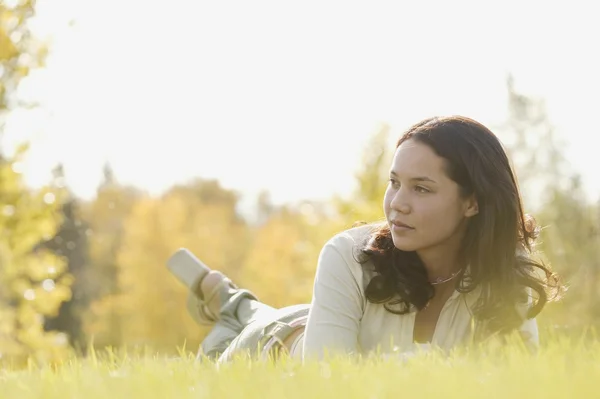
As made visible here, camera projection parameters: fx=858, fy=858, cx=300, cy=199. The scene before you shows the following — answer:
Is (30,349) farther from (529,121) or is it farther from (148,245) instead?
(148,245)

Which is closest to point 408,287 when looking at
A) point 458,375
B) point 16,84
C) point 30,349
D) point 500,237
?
point 500,237

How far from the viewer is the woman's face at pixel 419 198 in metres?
3.79

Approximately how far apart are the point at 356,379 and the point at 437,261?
2.22 metres

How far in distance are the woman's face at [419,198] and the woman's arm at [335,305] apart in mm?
364

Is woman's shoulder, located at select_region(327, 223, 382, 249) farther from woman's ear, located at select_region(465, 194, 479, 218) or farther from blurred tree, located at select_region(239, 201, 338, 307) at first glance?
blurred tree, located at select_region(239, 201, 338, 307)

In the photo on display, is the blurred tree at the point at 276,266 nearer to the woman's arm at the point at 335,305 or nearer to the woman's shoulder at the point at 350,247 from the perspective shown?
the woman's shoulder at the point at 350,247

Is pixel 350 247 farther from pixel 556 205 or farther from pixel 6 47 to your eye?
pixel 556 205

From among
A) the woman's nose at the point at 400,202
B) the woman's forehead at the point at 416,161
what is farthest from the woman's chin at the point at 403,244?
the woman's forehead at the point at 416,161

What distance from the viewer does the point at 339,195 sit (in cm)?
1523

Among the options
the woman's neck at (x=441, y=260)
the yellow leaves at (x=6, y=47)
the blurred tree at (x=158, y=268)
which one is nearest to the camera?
the woman's neck at (x=441, y=260)

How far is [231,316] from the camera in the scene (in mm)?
6125

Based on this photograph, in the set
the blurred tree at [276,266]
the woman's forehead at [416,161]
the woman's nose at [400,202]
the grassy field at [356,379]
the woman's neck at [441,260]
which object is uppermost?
the woman's forehead at [416,161]

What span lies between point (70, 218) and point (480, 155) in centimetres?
2400

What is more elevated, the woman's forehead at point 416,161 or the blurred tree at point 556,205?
the woman's forehead at point 416,161
